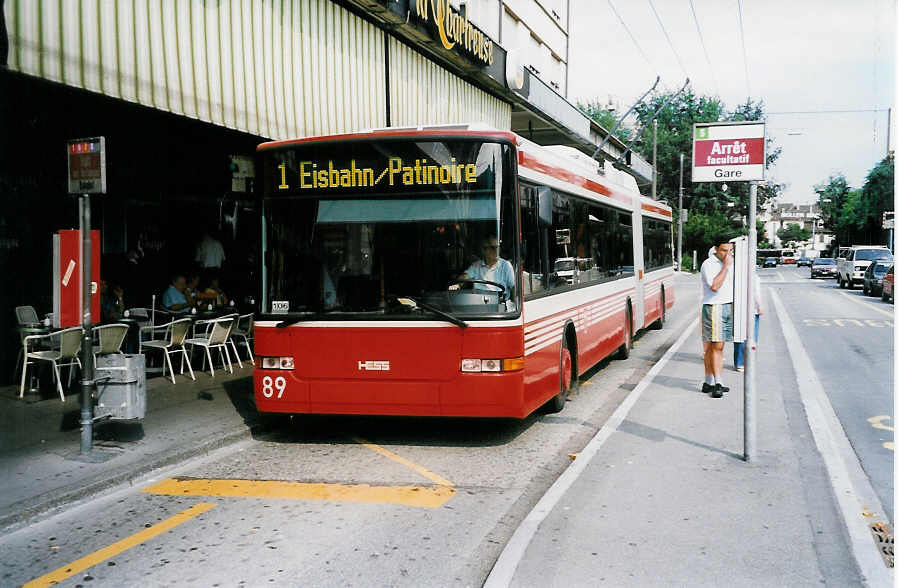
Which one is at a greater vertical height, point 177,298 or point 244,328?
point 177,298

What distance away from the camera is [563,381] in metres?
9.19

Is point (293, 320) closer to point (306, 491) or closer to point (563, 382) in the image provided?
point (306, 491)

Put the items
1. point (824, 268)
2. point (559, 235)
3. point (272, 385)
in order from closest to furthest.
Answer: point (272, 385), point (559, 235), point (824, 268)

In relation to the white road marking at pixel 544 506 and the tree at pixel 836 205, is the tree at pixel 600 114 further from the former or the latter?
the white road marking at pixel 544 506

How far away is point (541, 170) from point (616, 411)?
2.86m

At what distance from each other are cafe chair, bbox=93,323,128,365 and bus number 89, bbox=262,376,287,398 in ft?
10.1

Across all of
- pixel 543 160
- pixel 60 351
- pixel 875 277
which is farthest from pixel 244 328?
pixel 875 277

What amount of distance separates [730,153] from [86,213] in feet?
18.4

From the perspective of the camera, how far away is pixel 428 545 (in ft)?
16.6

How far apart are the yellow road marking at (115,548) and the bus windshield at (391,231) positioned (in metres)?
2.29

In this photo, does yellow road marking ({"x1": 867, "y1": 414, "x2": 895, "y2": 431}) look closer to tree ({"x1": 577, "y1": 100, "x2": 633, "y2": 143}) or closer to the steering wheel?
the steering wheel

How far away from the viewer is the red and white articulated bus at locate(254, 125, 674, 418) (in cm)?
727

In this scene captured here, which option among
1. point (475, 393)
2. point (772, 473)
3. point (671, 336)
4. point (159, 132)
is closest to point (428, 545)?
point (475, 393)

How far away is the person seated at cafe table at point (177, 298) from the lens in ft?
40.8
